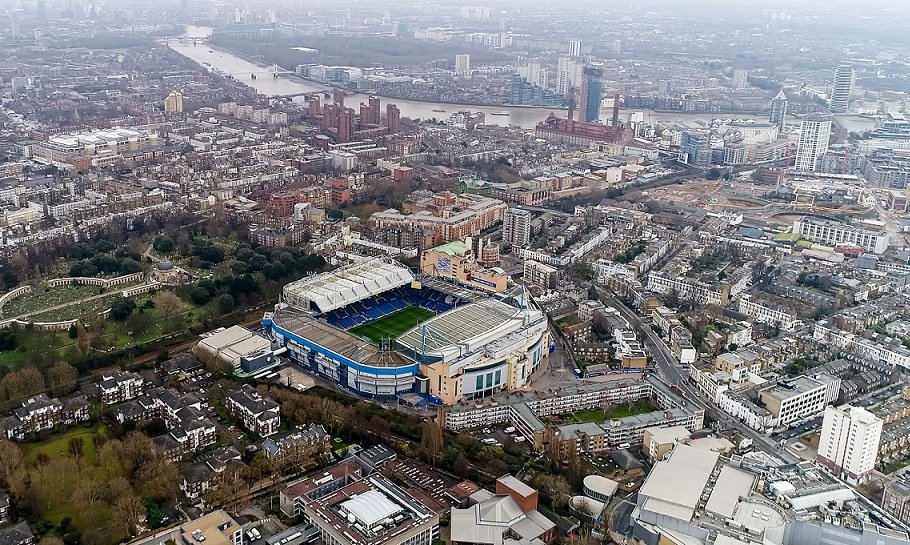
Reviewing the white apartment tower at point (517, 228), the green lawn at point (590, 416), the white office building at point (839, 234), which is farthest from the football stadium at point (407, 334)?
the white office building at point (839, 234)

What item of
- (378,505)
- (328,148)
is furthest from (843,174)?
(378,505)

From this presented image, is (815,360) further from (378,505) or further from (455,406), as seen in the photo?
(378,505)

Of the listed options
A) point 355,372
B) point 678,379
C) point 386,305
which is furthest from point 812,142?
point 355,372

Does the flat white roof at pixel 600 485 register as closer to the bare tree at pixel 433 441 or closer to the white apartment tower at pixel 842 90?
the bare tree at pixel 433 441

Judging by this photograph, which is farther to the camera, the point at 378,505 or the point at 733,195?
the point at 733,195

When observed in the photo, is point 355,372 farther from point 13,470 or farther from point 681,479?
point 681,479

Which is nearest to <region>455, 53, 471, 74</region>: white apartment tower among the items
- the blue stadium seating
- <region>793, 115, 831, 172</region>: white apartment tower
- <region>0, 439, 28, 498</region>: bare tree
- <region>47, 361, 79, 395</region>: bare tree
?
<region>793, 115, 831, 172</region>: white apartment tower

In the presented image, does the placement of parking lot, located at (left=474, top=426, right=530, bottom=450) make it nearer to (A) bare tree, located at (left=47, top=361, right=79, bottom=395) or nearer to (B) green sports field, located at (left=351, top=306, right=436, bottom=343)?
(B) green sports field, located at (left=351, top=306, right=436, bottom=343)
